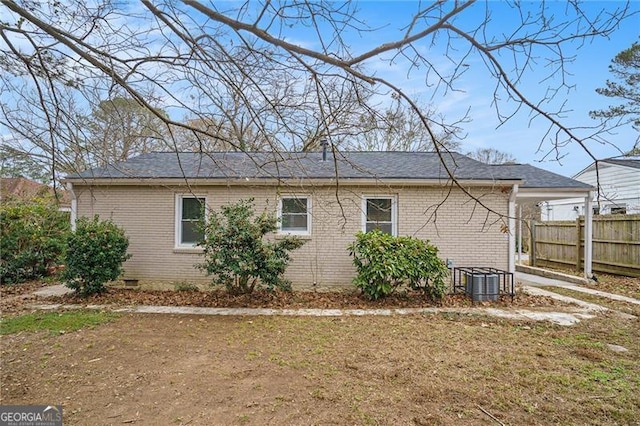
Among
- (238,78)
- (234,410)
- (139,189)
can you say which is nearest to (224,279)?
(139,189)

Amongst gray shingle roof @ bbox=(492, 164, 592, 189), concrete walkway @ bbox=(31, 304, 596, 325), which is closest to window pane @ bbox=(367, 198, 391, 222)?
concrete walkway @ bbox=(31, 304, 596, 325)

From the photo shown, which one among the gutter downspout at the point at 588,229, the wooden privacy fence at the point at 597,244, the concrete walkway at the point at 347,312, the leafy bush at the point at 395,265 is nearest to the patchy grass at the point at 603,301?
the concrete walkway at the point at 347,312

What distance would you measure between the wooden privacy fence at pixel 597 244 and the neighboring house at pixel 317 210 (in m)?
4.57

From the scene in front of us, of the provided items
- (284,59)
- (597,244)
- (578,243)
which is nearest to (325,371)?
(284,59)

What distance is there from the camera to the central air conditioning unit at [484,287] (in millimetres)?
7625

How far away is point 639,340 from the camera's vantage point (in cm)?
531

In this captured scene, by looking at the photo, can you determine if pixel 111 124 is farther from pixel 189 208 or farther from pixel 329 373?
Answer: pixel 189 208

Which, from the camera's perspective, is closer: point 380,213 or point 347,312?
point 347,312

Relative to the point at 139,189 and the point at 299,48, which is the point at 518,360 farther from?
the point at 139,189

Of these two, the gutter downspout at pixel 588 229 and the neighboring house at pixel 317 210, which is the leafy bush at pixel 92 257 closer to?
the neighboring house at pixel 317 210

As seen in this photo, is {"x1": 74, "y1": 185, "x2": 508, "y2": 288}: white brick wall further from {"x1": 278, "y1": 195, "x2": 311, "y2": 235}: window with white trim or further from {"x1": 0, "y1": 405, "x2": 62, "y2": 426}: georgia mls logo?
{"x1": 0, "y1": 405, "x2": 62, "y2": 426}: georgia mls logo

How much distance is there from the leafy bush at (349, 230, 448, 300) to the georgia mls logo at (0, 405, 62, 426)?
17.6 ft

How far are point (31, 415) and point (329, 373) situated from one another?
110 inches

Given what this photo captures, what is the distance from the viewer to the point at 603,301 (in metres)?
7.98
